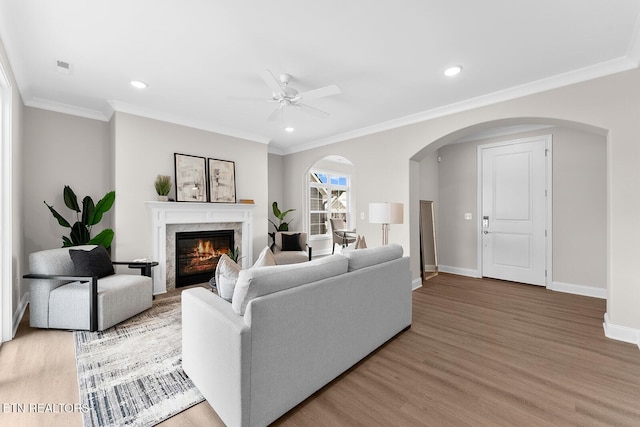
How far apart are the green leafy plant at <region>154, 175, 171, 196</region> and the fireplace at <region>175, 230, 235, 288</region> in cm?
74

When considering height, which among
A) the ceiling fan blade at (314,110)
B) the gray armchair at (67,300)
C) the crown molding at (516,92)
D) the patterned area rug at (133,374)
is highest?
the crown molding at (516,92)

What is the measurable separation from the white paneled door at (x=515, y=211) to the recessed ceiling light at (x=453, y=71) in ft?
8.77

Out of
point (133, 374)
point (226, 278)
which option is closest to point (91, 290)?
point (133, 374)

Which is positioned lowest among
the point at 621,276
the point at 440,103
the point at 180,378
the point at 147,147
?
the point at 180,378

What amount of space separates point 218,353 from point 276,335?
353mm

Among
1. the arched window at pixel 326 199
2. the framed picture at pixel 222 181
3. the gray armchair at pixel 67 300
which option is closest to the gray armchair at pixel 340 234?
the arched window at pixel 326 199

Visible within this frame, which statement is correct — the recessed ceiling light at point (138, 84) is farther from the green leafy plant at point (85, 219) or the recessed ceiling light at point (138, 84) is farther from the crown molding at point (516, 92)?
the crown molding at point (516, 92)

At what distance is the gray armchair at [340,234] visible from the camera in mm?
7159

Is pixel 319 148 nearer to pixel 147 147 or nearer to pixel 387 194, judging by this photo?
pixel 387 194

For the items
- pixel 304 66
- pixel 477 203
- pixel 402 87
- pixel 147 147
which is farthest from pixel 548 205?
pixel 147 147

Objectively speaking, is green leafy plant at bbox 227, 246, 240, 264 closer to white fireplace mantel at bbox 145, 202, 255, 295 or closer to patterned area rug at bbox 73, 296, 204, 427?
white fireplace mantel at bbox 145, 202, 255, 295

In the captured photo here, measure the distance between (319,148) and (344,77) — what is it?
2.74 metres

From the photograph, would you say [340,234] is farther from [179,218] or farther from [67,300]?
[67,300]

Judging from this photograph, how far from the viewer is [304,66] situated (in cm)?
280
